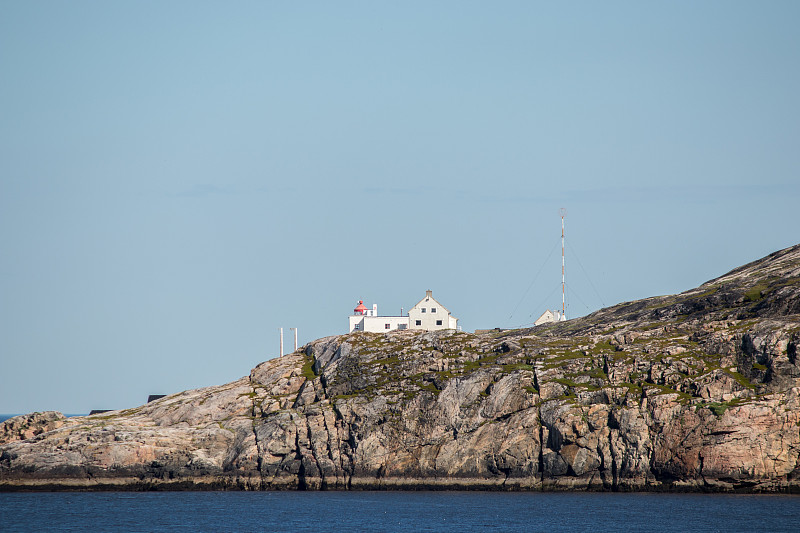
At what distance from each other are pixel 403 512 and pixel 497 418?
58.6 feet

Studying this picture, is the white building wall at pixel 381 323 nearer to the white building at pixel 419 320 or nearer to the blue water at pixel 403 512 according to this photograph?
the white building at pixel 419 320

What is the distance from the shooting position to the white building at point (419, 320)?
479 feet

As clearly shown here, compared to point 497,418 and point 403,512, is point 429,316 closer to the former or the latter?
Result: point 497,418

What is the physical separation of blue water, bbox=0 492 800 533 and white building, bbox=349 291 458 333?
44266 millimetres

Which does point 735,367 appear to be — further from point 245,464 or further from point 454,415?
point 245,464

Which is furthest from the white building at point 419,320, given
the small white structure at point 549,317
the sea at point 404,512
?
the sea at point 404,512

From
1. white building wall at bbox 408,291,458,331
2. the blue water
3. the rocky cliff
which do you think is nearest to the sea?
the blue water

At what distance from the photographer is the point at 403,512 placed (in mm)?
91438

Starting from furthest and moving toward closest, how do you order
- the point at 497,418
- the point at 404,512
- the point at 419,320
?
the point at 419,320, the point at 497,418, the point at 404,512

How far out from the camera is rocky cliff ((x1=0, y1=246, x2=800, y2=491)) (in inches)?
3834

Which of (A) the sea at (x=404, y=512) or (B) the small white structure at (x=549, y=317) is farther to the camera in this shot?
(B) the small white structure at (x=549, y=317)

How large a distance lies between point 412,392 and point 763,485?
37430 millimetres

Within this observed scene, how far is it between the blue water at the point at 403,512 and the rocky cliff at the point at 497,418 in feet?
9.98

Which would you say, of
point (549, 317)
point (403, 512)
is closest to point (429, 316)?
point (549, 317)
